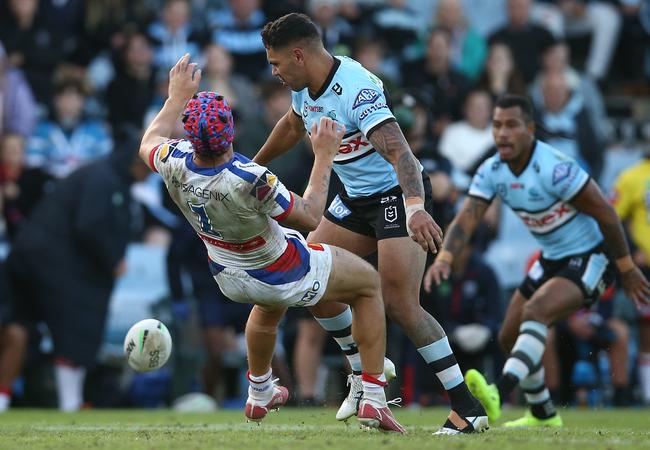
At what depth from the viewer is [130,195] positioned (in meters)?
14.2

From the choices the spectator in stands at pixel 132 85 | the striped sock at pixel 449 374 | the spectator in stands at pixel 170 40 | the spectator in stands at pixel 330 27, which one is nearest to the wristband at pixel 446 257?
the striped sock at pixel 449 374

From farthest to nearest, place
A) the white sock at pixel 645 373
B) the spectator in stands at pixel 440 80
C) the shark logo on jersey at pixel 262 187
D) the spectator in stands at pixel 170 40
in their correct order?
the spectator in stands at pixel 440 80, the spectator in stands at pixel 170 40, the white sock at pixel 645 373, the shark logo on jersey at pixel 262 187

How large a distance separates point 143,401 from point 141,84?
4.06 metres

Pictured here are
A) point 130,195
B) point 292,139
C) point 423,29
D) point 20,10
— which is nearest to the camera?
point 292,139

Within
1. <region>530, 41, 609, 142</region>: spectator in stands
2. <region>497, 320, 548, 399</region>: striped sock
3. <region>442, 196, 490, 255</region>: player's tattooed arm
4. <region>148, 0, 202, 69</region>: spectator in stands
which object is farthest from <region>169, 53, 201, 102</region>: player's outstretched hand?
<region>530, 41, 609, 142</region>: spectator in stands

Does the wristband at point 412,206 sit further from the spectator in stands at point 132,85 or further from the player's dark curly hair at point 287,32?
the spectator in stands at point 132,85

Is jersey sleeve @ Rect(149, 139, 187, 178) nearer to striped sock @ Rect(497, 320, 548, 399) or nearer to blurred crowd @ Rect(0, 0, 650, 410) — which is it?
striped sock @ Rect(497, 320, 548, 399)

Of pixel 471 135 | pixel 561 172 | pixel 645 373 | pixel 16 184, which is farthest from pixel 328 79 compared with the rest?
pixel 471 135

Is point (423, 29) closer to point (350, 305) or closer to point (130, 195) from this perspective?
point (130, 195)

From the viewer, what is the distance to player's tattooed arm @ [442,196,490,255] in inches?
406

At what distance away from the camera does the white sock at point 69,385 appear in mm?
13727

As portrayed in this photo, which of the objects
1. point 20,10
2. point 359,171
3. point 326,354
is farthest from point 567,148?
point 359,171

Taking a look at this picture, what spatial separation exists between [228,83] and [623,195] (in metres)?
4.94

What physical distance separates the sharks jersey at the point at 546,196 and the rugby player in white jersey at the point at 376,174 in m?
1.71
